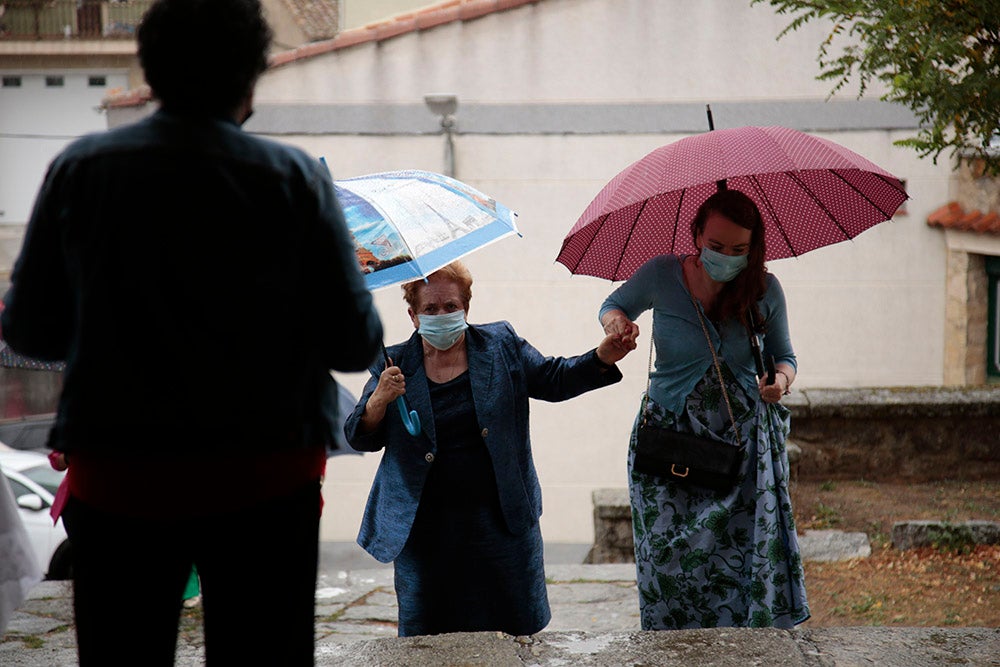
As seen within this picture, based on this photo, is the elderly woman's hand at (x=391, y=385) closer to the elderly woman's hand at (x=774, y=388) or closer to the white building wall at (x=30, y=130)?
the elderly woman's hand at (x=774, y=388)

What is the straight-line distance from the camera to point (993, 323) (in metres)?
11.7

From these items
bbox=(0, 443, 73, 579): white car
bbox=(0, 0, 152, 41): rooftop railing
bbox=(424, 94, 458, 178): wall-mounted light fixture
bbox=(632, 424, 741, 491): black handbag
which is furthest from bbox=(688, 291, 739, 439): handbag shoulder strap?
bbox=(0, 0, 152, 41): rooftop railing

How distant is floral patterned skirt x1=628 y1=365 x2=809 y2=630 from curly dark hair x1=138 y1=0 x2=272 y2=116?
7.74 ft

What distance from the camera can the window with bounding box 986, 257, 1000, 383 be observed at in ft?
37.8

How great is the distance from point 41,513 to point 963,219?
29.8 ft

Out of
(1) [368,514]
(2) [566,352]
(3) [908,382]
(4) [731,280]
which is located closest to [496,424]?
(1) [368,514]

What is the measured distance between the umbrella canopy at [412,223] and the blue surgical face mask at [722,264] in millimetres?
684

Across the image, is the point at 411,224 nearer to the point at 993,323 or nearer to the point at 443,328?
the point at 443,328

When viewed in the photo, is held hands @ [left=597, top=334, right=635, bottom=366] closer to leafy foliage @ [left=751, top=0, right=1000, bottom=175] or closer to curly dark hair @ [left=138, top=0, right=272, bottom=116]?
leafy foliage @ [left=751, top=0, right=1000, bottom=175]

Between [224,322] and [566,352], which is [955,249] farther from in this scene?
[224,322]

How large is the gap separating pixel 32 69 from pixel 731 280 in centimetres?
2592

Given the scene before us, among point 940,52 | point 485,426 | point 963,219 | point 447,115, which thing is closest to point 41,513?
point 447,115

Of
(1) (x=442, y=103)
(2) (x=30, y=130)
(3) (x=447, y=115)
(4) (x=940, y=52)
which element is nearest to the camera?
(4) (x=940, y=52)

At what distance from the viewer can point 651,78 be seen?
12.2m
